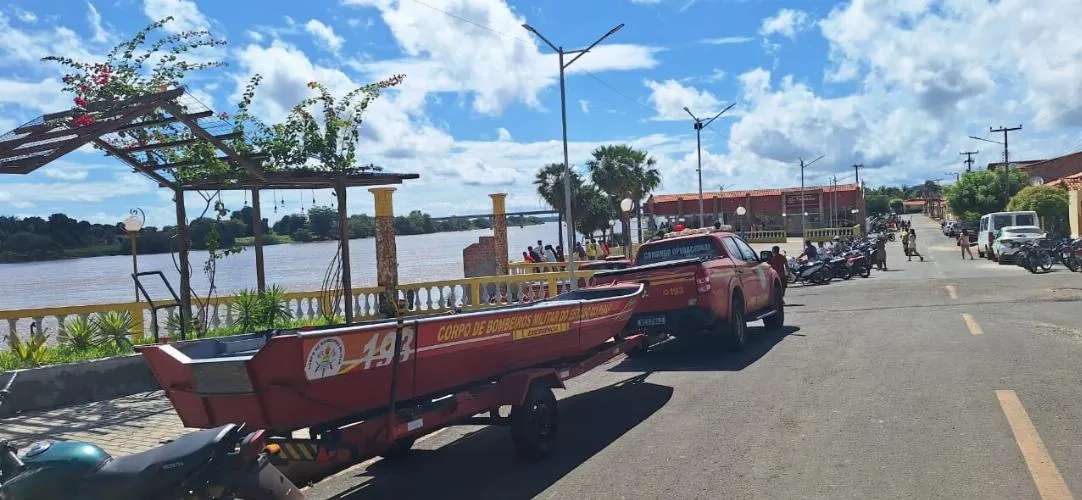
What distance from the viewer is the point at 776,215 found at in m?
66.6

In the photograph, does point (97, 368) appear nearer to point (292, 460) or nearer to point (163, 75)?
point (163, 75)

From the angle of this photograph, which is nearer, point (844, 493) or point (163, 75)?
point (844, 493)

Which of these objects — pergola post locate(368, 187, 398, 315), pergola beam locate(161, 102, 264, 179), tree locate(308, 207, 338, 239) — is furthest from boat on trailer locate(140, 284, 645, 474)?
pergola post locate(368, 187, 398, 315)

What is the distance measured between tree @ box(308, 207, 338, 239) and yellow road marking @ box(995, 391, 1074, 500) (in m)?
12.4

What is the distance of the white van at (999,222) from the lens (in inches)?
1325

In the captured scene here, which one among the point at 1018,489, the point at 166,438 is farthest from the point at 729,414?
the point at 166,438

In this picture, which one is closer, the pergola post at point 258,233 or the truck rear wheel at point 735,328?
the truck rear wheel at point 735,328

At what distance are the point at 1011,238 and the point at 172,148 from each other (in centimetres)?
2906

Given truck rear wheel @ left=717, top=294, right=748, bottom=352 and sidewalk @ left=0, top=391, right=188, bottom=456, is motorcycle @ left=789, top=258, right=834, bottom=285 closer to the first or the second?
truck rear wheel @ left=717, top=294, right=748, bottom=352

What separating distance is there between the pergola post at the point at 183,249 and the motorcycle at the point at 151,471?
8139mm

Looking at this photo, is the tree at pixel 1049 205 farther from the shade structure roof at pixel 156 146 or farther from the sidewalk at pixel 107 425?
the sidewalk at pixel 107 425

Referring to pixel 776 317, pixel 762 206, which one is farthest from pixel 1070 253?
pixel 762 206

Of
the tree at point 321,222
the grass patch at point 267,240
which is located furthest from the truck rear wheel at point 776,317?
the grass patch at point 267,240

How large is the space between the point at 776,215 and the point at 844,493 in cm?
6367
